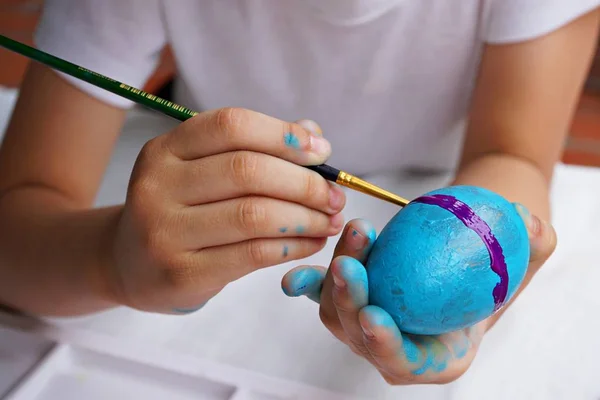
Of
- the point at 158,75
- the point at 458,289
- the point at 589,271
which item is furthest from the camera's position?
the point at 158,75

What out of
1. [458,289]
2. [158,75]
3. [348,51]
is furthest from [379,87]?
Answer: [158,75]

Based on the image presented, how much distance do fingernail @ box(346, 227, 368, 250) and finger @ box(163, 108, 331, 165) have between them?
62 mm

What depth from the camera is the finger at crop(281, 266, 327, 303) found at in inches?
18.4

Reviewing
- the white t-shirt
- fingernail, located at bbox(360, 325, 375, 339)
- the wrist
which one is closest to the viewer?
fingernail, located at bbox(360, 325, 375, 339)

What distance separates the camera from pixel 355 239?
46 cm

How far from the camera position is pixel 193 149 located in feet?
1.59

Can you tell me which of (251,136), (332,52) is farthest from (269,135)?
(332,52)

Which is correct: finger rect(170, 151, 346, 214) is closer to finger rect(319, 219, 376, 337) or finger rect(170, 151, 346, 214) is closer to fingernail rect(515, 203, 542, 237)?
finger rect(319, 219, 376, 337)

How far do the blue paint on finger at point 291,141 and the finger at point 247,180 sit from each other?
0.01m

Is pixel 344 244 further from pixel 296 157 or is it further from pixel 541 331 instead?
pixel 541 331

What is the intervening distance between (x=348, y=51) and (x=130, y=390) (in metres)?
0.46

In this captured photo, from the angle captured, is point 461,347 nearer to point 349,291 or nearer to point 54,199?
point 349,291

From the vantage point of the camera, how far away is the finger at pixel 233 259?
49 cm

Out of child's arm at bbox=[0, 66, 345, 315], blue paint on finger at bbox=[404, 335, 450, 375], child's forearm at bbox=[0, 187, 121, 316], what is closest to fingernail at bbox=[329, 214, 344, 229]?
child's arm at bbox=[0, 66, 345, 315]
